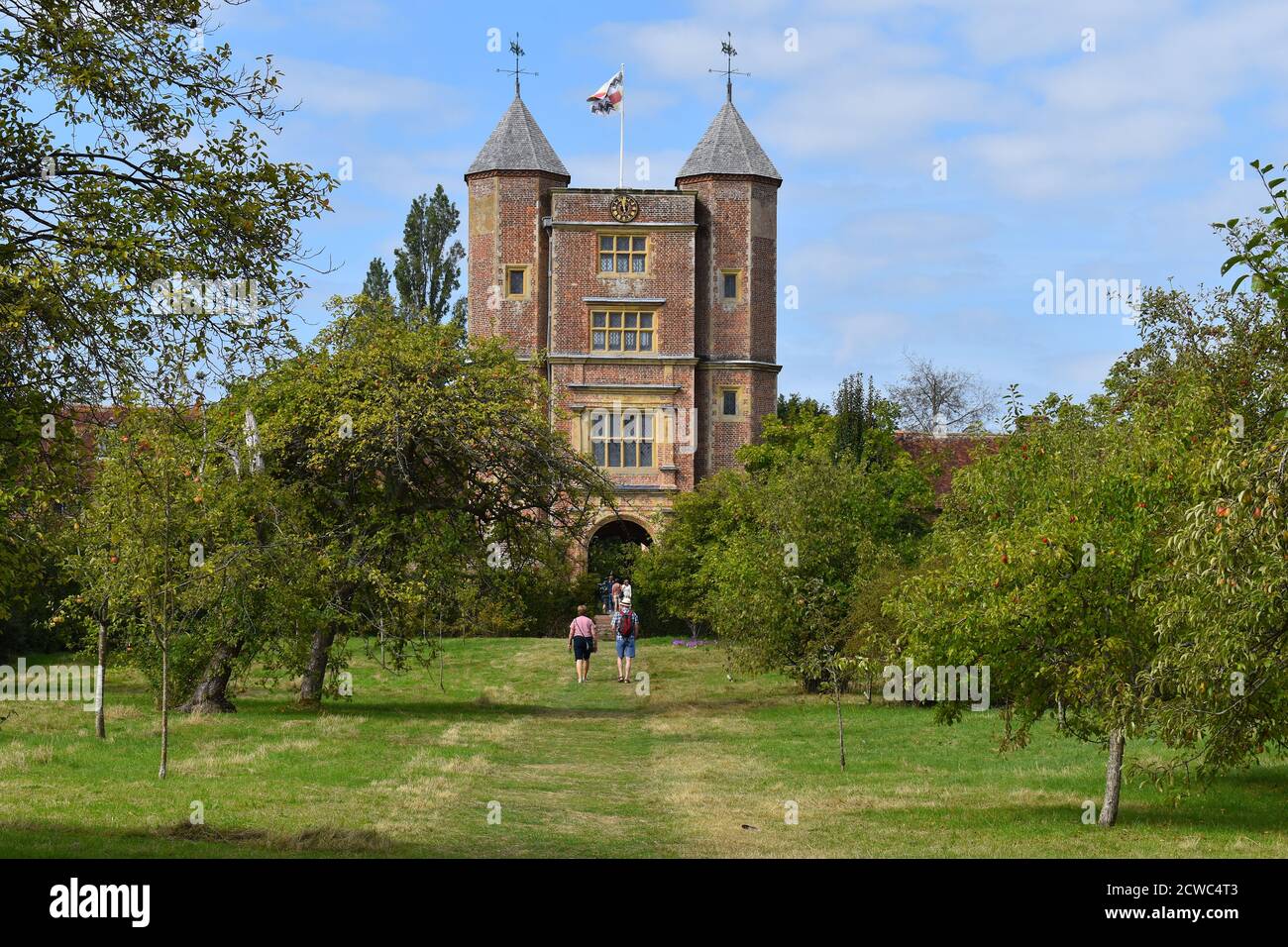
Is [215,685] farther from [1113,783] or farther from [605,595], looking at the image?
[605,595]

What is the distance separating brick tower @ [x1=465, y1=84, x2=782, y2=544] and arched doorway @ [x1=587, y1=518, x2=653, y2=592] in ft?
0.75

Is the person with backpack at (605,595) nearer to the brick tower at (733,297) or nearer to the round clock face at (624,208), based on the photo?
the brick tower at (733,297)

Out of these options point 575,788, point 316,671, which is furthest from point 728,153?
point 575,788

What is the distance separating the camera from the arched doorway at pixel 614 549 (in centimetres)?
5388

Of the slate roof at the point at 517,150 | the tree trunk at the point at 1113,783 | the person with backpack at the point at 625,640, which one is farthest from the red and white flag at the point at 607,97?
the tree trunk at the point at 1113,783

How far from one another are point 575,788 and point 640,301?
4093cm

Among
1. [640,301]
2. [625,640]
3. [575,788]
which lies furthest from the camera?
[640,301]

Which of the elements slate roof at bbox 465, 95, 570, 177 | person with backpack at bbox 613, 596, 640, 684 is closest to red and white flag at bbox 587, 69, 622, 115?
slate roof at bbox 465, 95, 570, 177

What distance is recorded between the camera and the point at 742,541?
34094 mm

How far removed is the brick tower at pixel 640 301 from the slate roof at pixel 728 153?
9cm

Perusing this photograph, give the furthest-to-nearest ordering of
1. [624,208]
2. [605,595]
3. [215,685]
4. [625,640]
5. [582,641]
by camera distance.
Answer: [624,208] < [605,595] < [625,640] < [582,641] < [215,685]

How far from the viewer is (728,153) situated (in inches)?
2352

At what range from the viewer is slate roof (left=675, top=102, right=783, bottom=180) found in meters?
59.2
